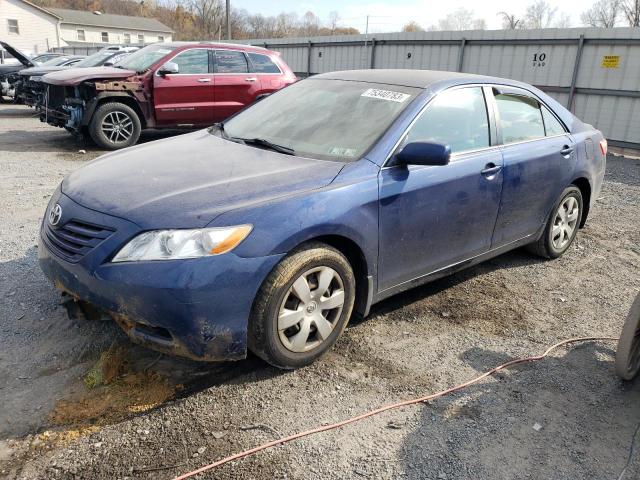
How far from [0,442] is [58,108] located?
8.02 meters

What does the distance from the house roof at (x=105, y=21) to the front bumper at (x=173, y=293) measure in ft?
219

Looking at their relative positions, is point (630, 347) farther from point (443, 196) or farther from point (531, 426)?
point (443, 196)

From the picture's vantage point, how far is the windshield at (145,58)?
30.0 feet

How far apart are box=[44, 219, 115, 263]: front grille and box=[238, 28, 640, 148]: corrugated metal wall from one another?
1156 centimetres

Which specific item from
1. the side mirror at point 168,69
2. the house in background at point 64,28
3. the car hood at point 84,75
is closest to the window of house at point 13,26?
the house in background at point 64,28

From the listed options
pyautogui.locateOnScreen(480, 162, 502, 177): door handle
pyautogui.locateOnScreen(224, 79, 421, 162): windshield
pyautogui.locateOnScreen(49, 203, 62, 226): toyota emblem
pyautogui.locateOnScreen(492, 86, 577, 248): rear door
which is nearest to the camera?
pyautogui.locateOnScreen(49, 203, 62, 226): toyota emblem

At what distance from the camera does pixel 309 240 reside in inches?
114

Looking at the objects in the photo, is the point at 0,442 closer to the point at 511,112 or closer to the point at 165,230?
the point at 165,230

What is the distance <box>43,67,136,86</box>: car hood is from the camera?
28.0 feet

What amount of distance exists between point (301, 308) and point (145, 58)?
8.01 m

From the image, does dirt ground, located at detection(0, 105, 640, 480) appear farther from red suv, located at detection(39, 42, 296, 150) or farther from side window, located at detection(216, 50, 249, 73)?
side window, located at detection(216, 50, 249, 73)

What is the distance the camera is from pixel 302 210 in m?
2.78

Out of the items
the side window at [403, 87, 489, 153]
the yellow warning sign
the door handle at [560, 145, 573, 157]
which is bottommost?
the door handle at [560, 145, 573, 157]

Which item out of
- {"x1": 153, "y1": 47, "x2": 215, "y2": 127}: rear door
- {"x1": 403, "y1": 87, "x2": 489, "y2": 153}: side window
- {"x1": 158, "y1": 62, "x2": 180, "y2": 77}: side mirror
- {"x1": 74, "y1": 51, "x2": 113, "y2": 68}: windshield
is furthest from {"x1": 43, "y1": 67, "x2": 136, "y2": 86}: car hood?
{"x1": 403, "y1": 87, "x2": 489, "y2": 153}: side window
